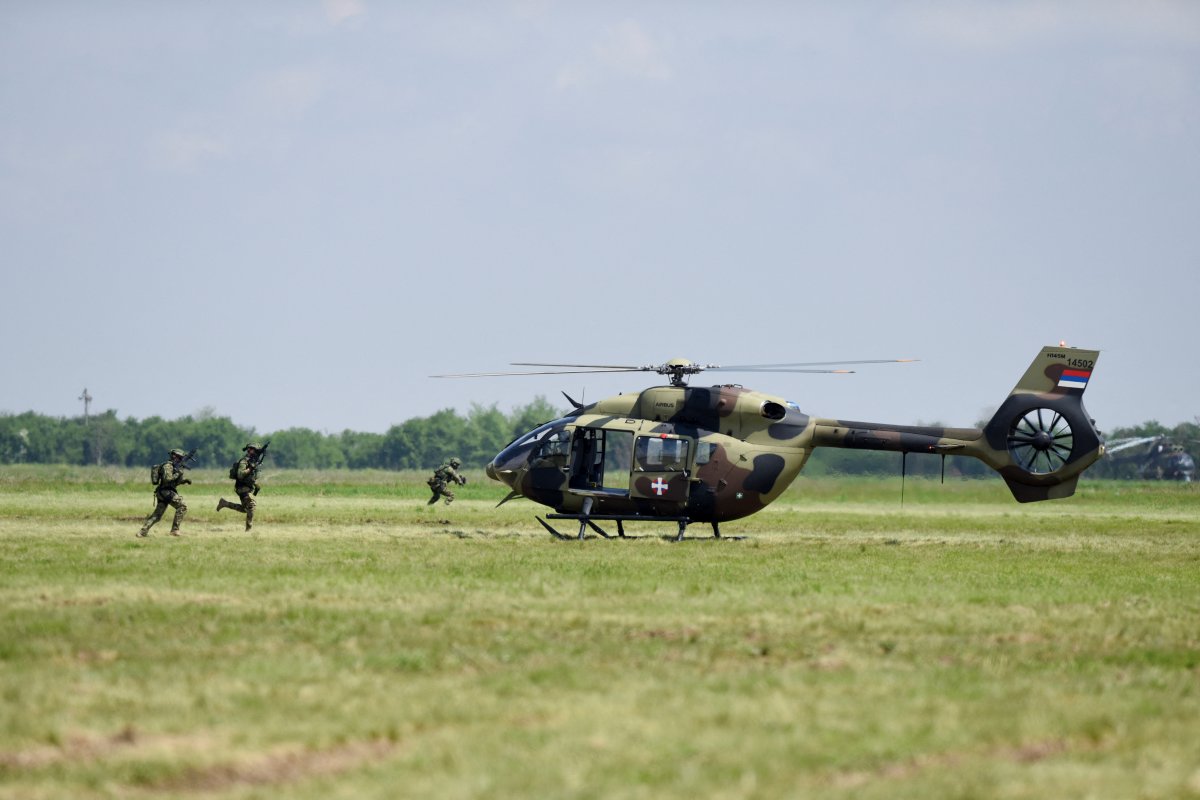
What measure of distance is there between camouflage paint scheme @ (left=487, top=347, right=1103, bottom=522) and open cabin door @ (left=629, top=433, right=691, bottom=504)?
24 millimetres

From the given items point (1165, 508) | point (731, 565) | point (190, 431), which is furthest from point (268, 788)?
point (190, 431)

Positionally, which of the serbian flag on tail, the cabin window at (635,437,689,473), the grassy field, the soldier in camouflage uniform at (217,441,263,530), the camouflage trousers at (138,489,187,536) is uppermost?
the serbian flag on tail

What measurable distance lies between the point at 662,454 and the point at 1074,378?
7.65 meters

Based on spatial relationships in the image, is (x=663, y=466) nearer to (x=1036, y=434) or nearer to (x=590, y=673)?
(x=1036, y=434)

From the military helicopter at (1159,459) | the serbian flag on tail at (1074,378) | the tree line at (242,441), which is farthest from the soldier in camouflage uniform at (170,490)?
the tree line at (242,441)

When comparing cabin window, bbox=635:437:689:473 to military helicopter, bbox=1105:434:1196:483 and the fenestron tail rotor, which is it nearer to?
the fenestron tail rotor

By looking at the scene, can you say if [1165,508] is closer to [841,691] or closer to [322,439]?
[841,691]

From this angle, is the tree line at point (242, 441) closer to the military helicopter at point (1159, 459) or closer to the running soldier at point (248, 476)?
the military helicopter at point (1159, 459)

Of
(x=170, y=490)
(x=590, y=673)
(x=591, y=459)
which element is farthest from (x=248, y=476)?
(x=590, y=673)

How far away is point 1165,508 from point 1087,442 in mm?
19872

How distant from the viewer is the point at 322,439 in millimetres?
142000

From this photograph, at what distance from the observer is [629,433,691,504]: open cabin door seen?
25672 mm

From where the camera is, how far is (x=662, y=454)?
2570cm

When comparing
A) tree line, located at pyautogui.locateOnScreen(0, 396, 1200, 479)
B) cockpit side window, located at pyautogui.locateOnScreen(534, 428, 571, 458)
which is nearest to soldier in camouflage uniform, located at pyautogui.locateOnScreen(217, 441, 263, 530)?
cockpit side window, located at pyautogui.locateOnScreen(534, 428, 571, 458)
